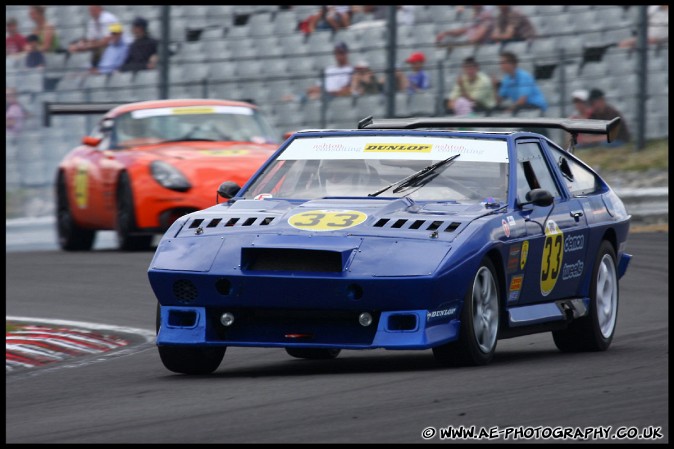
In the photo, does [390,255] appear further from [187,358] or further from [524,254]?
[187,358]

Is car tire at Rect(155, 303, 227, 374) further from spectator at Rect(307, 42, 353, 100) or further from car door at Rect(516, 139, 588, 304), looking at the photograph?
spectator at Rect(307, 42, 353, 100)

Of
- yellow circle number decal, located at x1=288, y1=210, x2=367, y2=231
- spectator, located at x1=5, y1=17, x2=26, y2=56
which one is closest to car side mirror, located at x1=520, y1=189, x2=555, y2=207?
yellow circle number decal, located at x1=288, y1=210, x2=367, y2=231

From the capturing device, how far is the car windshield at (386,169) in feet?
27.5

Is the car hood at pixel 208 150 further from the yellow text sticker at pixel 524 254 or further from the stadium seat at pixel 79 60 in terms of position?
the yellow text sticker at pixel 524 254

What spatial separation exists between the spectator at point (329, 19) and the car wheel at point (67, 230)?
5.88 meters

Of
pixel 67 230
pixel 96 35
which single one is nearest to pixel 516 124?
pixel 67 230

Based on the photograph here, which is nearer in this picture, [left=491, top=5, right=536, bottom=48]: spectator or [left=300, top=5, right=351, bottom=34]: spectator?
[left=491, top=5, right=536, bottom=48]: spectator

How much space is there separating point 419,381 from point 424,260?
22.3 inches

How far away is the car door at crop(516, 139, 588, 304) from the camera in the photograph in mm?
8383

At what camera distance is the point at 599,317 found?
9.05 meters

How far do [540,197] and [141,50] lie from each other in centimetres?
1331

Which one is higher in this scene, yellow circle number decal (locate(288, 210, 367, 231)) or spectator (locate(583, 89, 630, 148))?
yellow circle number decal (locate(288, 210, 367, 231))

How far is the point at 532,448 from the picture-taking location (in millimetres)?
5297

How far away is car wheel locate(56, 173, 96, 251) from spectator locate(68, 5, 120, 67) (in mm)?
5287
